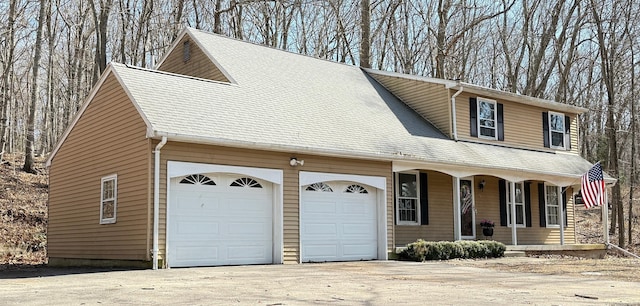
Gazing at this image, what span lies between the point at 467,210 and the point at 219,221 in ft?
31.2

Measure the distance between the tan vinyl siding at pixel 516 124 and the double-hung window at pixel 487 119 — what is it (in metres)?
0.21

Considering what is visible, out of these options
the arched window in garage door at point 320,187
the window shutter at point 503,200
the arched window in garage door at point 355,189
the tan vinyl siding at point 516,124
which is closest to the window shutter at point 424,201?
the tan vinyl siding at point 516,124

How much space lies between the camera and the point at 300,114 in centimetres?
1777

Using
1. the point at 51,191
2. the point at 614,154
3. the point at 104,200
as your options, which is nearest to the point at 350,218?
the point at 104,200

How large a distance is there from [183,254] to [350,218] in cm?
489

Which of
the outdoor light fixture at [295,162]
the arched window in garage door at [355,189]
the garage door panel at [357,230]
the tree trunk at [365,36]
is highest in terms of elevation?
the tree trunk at [365,36]

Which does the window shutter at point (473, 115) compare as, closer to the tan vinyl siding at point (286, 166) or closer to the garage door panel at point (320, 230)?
the tan vinyl siding at point (286, 166)

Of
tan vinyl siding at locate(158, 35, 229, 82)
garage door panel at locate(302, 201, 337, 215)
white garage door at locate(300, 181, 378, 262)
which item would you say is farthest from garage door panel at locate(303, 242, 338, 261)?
tan vinyl siding at locate(158, 35, 229, 82)

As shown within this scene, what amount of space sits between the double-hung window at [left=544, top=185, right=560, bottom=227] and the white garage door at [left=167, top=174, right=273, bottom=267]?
1241 cm

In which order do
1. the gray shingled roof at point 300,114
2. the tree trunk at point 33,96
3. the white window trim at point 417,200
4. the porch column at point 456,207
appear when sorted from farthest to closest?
the tree trunk at point 33,96
the white window trim at point 417,200
the porch column at point 456,207
the gray shingled roof at point 300,114

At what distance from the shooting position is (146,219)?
13.7 meters

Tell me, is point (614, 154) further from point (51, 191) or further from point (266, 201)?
point (51, 191)

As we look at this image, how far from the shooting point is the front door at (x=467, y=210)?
21.0 metres

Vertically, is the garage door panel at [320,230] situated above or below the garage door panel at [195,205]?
below
